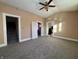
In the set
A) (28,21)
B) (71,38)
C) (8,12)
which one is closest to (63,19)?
(71,38)

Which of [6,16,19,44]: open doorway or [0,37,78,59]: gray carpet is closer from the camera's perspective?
[0,37,78,59]: gray carpet

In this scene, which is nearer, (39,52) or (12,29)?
(39,52)

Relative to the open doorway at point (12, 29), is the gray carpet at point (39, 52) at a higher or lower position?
lower

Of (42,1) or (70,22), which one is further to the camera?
(70,22)

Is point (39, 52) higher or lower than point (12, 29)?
lower

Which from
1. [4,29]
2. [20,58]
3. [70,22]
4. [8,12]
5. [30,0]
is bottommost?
[20,58]

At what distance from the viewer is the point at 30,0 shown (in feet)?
15.5

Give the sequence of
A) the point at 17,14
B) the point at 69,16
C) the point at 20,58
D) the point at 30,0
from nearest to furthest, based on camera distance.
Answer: the point at 20,58 < the point at 30,0 < the point at 17,14 < the point at 69,16

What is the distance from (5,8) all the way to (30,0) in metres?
1.71

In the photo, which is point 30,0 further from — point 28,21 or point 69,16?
A: point 69,16

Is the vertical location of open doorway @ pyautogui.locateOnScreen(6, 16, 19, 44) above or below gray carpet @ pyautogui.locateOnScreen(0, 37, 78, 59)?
above

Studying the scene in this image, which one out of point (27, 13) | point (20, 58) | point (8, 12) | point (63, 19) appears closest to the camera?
point (20, 58)

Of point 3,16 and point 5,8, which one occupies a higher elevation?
point 5,8

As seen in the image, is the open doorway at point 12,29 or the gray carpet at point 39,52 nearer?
the gray carpet at point 39,52
